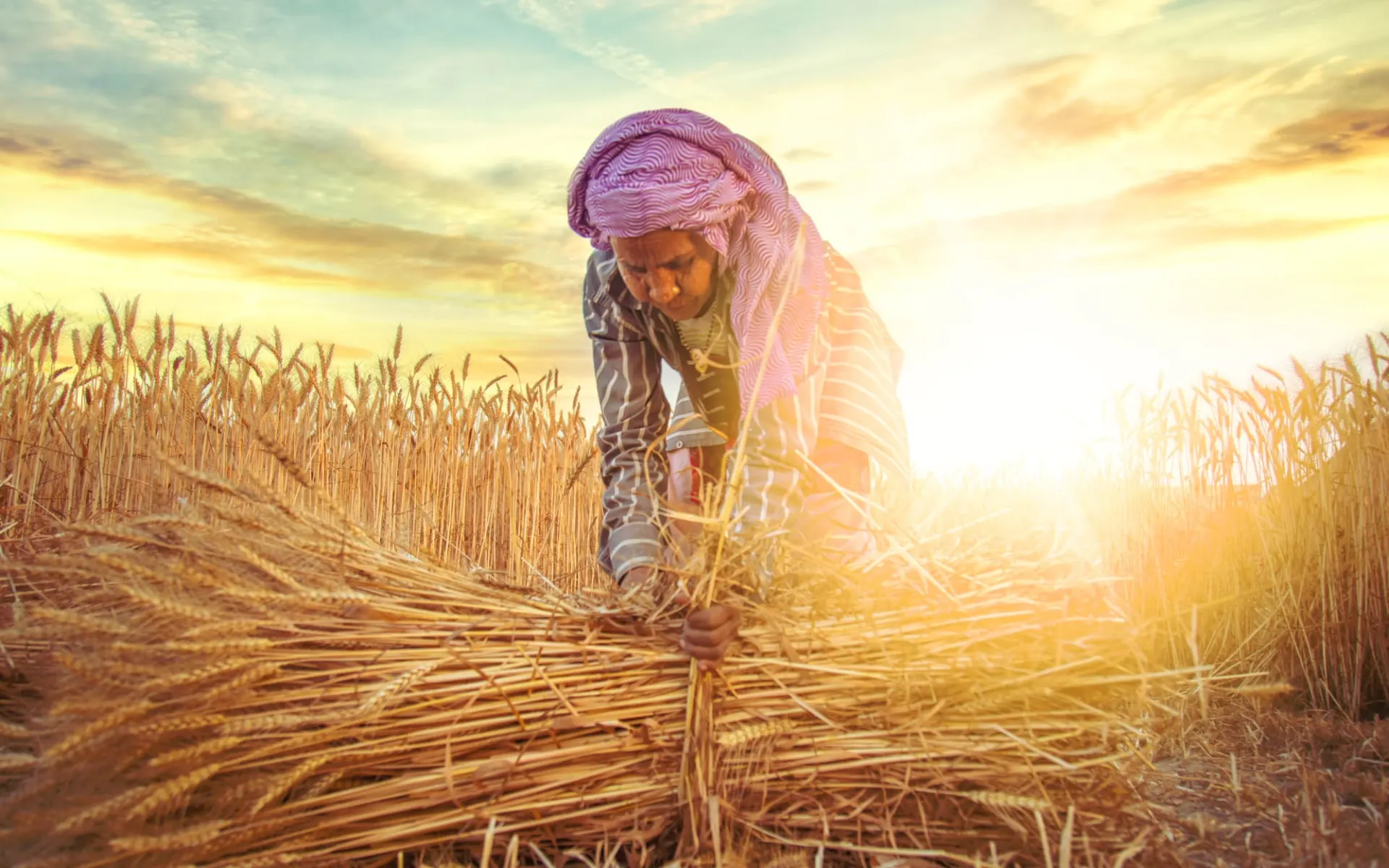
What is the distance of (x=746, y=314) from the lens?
6.23 ft

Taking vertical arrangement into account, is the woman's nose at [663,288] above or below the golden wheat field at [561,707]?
above

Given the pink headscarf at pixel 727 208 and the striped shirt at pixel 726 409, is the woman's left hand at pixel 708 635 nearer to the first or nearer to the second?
the striped shirt at pixel 726 409

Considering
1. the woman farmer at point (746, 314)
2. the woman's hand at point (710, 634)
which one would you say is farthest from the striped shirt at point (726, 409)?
the woman's hand at point (710, 634)

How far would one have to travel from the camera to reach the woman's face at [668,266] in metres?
1.81

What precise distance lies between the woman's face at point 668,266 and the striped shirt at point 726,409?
0.86ft

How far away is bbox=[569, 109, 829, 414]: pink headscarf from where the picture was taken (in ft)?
5.82

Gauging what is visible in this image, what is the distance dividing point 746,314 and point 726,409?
481mm

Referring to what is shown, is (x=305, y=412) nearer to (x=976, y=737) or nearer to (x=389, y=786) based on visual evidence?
(x=389, y=786)

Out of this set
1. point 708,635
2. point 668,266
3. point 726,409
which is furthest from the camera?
point 726,409

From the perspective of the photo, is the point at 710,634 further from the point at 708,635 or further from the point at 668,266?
the point at 668,266

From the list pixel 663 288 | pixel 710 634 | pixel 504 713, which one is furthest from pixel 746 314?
pixel 504 713

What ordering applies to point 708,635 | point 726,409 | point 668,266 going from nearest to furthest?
point 708,635 < point 668,266 < point 726,409

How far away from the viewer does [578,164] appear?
77.4 inches

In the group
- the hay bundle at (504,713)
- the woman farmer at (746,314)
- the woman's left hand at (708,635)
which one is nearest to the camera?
the hay bundle at (504,713)
